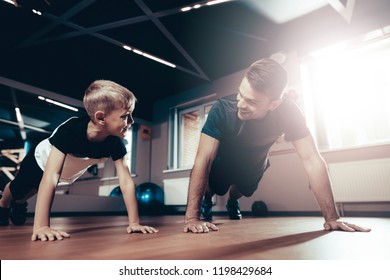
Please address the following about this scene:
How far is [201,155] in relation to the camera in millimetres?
1304

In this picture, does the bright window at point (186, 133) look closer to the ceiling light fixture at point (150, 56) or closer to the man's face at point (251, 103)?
the ceiling light fixture at point (150, 56)

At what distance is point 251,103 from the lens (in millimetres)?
1331

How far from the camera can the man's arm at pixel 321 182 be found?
1227mm

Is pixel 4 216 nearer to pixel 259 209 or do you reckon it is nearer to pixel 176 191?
pixel 259 209

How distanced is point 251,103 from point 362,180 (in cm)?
215

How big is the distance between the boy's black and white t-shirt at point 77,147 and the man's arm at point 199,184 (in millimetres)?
437

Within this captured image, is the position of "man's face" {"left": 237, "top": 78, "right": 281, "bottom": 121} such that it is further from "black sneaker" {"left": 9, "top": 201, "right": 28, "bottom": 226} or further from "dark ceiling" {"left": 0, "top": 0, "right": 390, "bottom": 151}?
"dark ceiling" {"left": 0, "top": 0, "right": 390, "bottom": 151}

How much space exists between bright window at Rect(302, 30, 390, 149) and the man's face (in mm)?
2121

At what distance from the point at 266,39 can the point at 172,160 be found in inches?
103

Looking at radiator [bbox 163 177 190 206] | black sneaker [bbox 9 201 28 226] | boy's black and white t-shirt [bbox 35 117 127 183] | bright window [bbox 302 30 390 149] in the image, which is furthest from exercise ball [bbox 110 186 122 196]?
bright window [bbox 302 30 390 149]

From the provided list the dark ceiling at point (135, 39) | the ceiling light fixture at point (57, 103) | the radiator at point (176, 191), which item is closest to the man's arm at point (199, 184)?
the dark ceiling at point (135, 39)

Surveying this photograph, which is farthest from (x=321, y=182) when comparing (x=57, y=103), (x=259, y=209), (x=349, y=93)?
(x=57, y=103)
